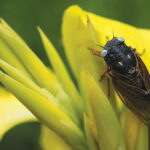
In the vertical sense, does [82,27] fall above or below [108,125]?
above

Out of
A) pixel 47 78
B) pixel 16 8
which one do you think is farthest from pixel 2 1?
pixel 47 78

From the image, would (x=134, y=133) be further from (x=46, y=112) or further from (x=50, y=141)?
(x=50, y=141)

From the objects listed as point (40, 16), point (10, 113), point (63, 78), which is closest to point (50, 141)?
point (10, 113)

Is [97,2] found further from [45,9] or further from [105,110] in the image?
[105,110]

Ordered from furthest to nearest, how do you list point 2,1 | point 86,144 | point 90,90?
1. point 2,1
2. point 86,144
3. point 90,90

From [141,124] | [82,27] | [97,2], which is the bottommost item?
[141,124]
